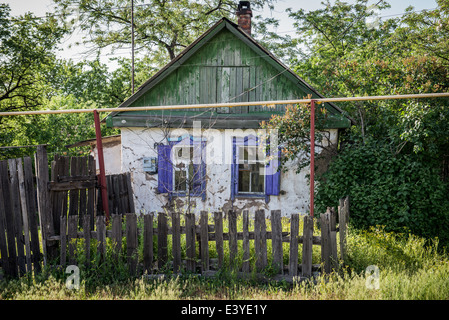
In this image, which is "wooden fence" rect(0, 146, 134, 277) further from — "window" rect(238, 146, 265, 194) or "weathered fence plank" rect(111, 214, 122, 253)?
"window" rect(238, 146, 265, 194)

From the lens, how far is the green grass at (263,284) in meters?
4.59

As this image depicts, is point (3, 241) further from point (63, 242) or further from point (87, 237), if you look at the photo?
point (87, 237)

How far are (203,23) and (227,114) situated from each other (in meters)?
11.9

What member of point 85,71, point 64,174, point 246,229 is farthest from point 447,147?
point 85,71

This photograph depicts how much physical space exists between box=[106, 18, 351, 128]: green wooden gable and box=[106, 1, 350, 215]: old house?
26 millimetres

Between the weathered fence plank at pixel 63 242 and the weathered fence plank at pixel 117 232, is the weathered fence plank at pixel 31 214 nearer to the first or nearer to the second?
the weathered fence plank at pixel 63 242

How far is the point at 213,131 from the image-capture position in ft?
32.7

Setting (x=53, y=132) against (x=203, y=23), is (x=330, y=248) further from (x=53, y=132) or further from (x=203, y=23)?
(x=203, y=23)

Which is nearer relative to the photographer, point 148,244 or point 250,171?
point 148,244

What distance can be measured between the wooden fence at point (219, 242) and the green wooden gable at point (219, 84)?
178 inches

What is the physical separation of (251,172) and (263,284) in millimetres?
4838

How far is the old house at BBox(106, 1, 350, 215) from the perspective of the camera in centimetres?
979

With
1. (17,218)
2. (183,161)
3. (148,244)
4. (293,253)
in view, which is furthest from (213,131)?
(17,218)

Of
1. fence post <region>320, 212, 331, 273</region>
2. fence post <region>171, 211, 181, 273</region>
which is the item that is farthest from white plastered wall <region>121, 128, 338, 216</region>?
fence post <region>320, 212, 331, 273</region>
